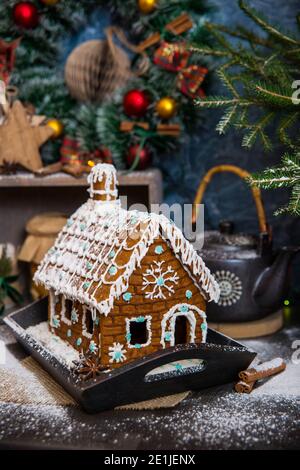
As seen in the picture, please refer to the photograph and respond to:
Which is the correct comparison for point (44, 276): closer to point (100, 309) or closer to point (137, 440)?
point (100, 309)

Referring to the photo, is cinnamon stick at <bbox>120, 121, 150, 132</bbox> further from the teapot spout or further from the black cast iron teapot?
the teapot spout

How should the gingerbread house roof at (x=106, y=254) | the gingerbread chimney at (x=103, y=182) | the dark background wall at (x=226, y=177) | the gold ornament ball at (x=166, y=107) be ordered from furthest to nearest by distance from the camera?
the dark background wall at (x=226, y=177) < the gold ornament ball at (x=166, y=107) < the gingerbread chimney at (x=103, y=182) < the gingerbread house roof at (x=106, y=254)

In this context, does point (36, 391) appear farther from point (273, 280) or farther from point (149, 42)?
Answer: point (149, 42)

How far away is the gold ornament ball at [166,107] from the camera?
136 cm

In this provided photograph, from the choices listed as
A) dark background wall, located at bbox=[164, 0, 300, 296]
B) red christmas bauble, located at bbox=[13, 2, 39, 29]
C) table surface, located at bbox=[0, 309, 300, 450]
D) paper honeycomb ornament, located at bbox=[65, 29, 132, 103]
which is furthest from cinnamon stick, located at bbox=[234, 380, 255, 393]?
red christmas bauble, located at bbox=[13, 2, 39, 29]

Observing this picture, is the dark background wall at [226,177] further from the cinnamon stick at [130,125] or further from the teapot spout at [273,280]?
the teapot spout at [273,280]

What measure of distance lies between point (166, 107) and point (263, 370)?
0.62m

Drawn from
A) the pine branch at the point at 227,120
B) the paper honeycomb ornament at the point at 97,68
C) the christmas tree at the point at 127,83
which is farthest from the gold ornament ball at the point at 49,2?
the pine branch at the point at 227,120

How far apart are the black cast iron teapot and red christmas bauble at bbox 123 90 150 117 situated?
284 millimetres

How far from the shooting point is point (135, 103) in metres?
1.37

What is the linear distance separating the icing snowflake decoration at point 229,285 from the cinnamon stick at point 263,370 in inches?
6.2

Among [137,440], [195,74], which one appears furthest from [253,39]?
[137,440]

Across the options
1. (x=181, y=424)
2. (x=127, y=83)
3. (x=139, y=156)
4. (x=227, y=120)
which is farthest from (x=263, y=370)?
(x=127, y=83)

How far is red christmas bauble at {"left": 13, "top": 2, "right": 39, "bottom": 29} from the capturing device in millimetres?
1420
